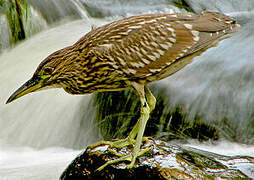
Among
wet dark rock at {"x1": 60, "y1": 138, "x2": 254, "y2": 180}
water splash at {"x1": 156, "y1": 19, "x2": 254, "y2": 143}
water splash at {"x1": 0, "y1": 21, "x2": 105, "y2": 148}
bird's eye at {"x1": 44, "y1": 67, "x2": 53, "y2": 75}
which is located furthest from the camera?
water splash at {"x1": 0, "y1": 21, "x2": 105, "y2": 148}

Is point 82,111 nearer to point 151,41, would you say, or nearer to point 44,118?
point 44,118

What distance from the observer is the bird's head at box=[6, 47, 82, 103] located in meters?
3.95

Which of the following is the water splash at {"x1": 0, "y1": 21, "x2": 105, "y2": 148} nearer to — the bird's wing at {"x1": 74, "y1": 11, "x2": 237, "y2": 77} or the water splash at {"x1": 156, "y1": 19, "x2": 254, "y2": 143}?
the water splash at {"x1": 156, "y1": 19, "x2": 254, "y2": 143}

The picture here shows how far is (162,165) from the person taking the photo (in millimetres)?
4102

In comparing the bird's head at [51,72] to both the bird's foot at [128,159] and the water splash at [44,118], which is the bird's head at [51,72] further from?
the water splash at [44,118]

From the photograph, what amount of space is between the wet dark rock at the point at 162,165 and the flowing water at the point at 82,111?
2192 millimetres

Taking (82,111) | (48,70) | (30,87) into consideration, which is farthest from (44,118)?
(48,70)

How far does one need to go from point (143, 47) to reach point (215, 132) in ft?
10.6

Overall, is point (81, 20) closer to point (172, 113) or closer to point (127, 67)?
point (172, 113)

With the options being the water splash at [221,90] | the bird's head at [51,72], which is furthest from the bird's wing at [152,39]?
the water splash at [221,90]

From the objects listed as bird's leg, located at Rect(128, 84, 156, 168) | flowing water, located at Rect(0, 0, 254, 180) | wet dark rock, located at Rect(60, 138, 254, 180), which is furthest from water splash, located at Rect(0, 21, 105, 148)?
bird's leg, located at Rect(128, 84, 156, 168)

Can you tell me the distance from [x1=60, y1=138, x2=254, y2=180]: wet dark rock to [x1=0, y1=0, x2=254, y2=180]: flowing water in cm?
219

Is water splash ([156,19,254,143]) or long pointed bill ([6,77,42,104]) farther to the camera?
water splash ([156,19,254,143])

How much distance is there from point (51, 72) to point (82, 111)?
4.20m
